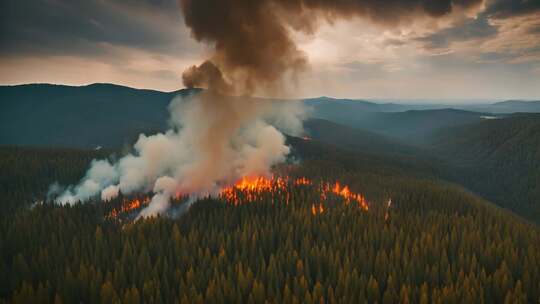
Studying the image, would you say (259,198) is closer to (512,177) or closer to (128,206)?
(128,206)

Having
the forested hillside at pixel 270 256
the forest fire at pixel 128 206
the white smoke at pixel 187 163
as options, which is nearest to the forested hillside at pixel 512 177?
the forested hillside at pixel 270 256

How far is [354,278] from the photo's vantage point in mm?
34312

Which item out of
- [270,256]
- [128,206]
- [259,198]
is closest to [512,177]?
[259,198]

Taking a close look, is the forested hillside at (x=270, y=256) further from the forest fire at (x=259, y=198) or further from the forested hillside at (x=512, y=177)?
the forested hillside at (x=512, y=177)

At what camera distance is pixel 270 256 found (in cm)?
4156

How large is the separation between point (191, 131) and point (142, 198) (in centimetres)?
2494

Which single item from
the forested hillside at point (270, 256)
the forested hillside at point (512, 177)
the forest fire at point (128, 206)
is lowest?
the forested hillside at point (512, 177)

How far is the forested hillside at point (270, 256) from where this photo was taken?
32312mm

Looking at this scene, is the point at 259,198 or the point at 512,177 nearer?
the point at 259,198

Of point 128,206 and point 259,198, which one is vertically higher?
point 259,198

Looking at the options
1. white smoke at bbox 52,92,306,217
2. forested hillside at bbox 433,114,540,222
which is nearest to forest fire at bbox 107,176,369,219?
white smoke at bbox 52,92,306,217

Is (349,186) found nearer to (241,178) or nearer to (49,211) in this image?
(241,178)

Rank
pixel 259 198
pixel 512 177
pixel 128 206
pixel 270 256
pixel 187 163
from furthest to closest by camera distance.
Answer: pixel 512 177 → pixel 187 163 → pixel 128 206 → pixel 259 198 → pixel 270 256

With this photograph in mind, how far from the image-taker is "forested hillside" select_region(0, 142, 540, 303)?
32.3 m
